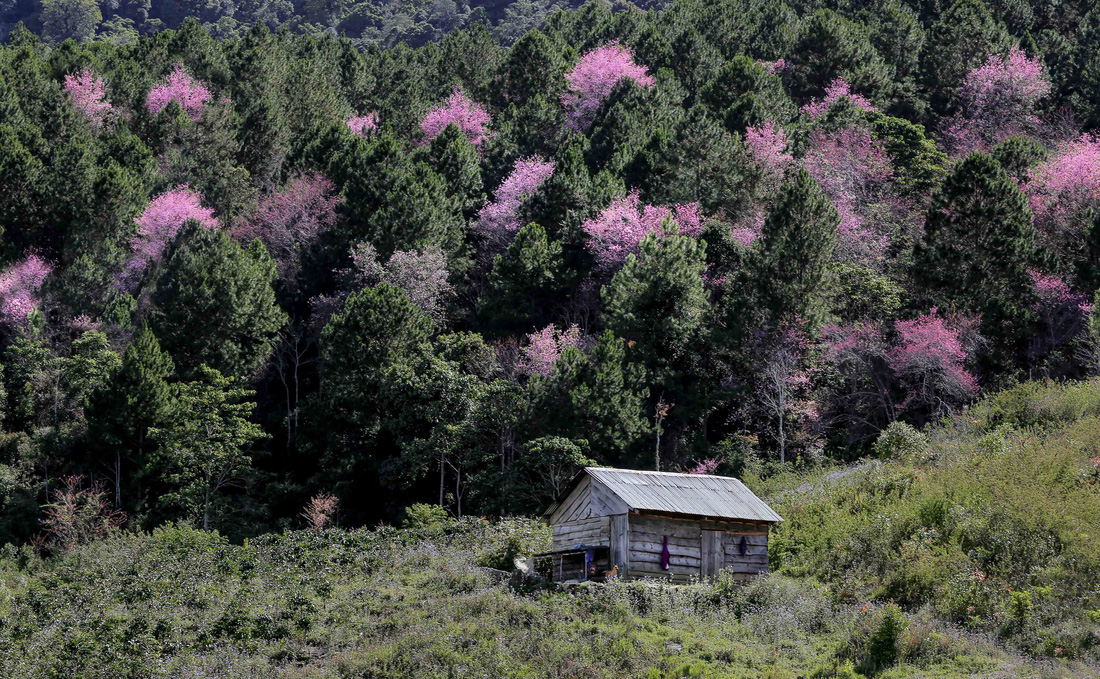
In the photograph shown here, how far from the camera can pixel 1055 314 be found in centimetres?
4541

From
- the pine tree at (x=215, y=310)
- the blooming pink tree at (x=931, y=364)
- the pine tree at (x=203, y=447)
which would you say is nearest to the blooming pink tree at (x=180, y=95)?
the pine tree at (x=215, y=310)

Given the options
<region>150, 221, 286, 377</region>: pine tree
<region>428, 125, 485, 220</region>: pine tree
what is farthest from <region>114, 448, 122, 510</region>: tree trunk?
<region>428, 125, 485, 220</region>: pine tree

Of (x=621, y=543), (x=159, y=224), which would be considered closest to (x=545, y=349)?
(x=621, y=543)

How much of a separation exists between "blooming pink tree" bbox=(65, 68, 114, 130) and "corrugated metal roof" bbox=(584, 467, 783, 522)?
158ft

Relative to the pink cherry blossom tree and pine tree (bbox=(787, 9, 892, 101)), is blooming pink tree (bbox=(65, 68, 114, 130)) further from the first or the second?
the pink cherry blossom tree

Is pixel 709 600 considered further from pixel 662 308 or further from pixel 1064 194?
pixel 1064 194

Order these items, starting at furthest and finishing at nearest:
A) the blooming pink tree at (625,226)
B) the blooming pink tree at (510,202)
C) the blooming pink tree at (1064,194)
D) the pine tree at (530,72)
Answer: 1. the pine tree at (530,72)
2. the blooming pink tree at (510,202)
3. the blooming pink tree at (625,226)
4. the blooming pink tree at (1064,194)

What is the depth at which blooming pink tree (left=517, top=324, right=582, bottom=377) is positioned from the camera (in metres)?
49.3

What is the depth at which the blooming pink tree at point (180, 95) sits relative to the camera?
6894cm

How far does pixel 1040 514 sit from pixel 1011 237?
63.1ft

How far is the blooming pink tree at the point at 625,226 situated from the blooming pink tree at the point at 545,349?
15.7 feet

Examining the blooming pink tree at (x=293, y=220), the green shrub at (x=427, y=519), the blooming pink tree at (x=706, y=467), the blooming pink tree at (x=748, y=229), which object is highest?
the blooming pink tree at (x=293, y=220)

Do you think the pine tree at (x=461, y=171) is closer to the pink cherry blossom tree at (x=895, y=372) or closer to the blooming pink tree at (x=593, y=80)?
the blooming pink tree at (x=593, y=80)

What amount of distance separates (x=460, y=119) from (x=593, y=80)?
27.9ft
